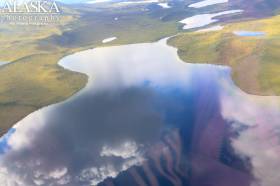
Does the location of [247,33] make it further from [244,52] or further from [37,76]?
[37,76]

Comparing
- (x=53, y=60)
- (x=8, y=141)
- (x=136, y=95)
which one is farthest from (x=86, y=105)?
(x=53, y=60)

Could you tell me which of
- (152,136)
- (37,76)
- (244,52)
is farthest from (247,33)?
(152,136)

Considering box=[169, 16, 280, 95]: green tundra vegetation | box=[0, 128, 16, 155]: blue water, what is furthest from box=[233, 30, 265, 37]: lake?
box=[0, 128, 16, 155]: blue water

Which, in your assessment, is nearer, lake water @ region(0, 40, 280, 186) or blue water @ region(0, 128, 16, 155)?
lake water @ region(0, 40, 280, 186)

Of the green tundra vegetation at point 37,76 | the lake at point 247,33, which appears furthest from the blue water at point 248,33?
the green tundra vegetation at point 37,76

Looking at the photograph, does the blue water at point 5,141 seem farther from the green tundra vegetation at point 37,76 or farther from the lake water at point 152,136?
the green tundra vegetation at point 37,76

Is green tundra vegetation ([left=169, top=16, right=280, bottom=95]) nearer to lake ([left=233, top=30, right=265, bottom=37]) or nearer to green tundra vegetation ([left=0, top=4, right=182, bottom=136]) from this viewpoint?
lake ([left=233, top=30, right=265, bottom=37])

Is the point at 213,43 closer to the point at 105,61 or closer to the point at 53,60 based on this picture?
the point at 105,61
